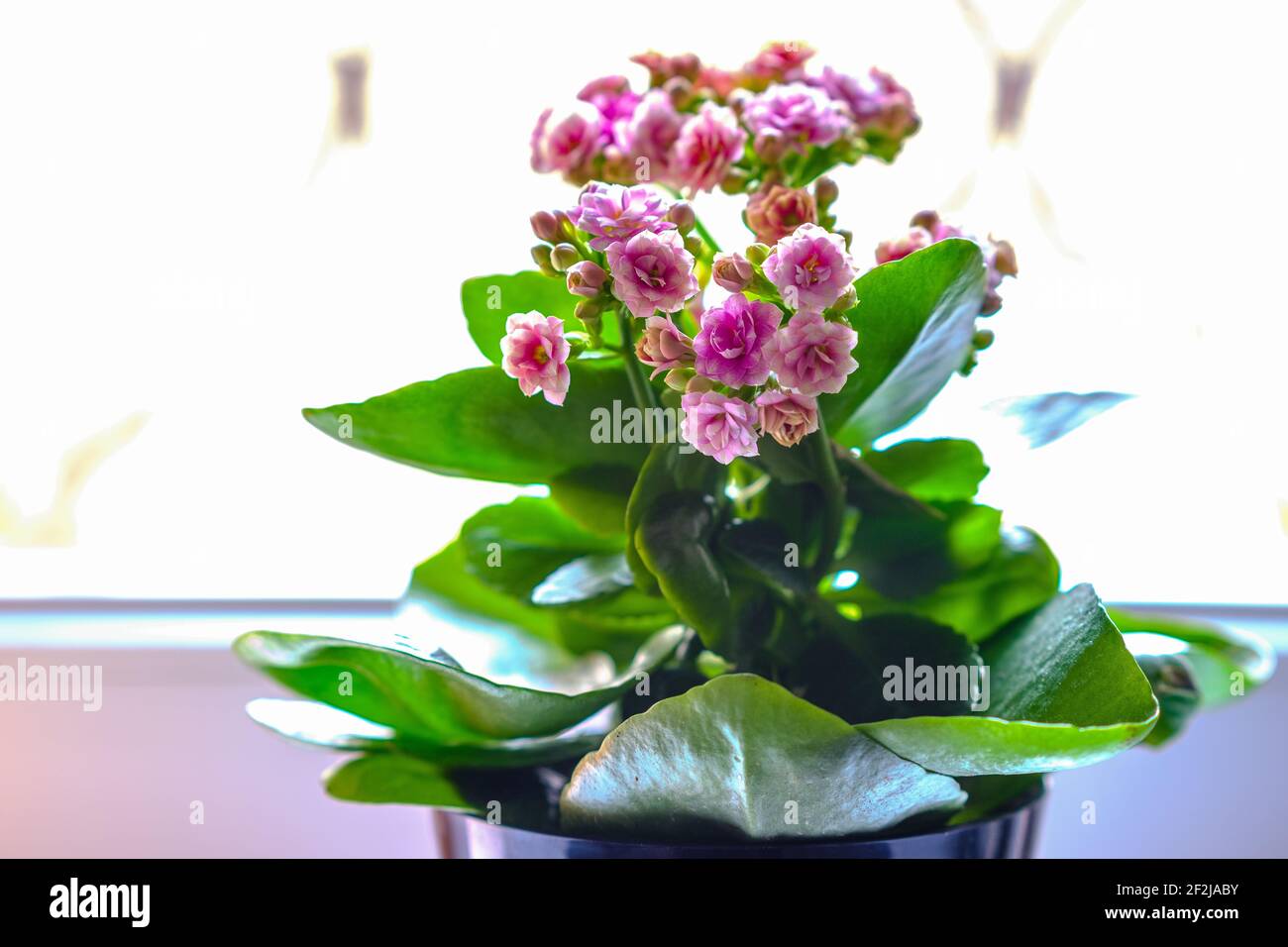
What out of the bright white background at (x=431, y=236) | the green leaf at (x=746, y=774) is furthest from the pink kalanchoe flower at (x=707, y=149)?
the bright white background at (x=431, y=236)

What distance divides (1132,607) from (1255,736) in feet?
0.35

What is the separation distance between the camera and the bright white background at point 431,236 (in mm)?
876

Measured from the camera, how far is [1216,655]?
52cm

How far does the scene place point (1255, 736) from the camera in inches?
29.2

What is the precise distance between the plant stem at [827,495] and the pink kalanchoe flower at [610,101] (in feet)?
0.51

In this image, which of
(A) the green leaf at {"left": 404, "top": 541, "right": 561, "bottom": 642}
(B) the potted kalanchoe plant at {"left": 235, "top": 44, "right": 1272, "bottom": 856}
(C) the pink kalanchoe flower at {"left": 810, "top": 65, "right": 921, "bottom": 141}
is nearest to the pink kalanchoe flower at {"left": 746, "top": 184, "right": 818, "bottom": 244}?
(B) the potted kalanchoe plant at {"left": 235, "top": 44, "right": 1272, "bottom": 856}

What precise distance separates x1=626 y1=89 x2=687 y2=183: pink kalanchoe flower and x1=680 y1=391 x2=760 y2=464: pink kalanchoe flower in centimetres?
15

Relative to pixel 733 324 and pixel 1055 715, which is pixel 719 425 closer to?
pixel 733 324

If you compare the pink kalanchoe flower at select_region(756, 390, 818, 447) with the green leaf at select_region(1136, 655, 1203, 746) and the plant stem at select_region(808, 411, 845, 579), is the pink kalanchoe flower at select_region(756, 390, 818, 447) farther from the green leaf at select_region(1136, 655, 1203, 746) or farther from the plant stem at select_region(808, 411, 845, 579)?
the green leaf at select_region(1136, 655, 1203, 746)

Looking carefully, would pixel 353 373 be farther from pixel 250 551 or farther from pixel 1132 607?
pixel 1132 607

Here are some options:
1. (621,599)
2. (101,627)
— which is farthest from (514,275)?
(101,627)

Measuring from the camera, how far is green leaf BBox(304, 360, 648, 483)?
44 cm
